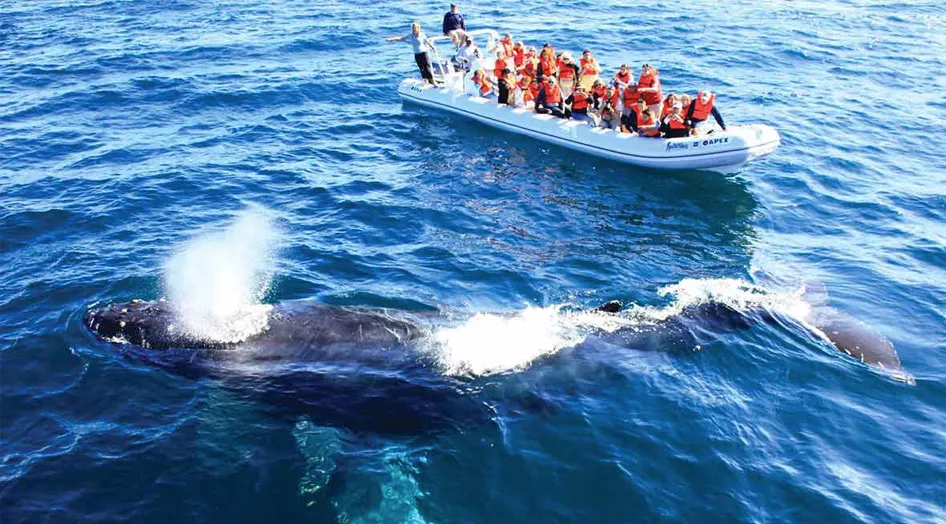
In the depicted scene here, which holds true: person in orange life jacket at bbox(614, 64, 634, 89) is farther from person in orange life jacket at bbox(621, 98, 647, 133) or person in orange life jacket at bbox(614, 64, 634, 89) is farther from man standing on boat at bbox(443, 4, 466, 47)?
man standing on boat at bbox(443, 4, 466, 47)

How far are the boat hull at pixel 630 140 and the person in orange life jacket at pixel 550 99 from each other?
0.38m

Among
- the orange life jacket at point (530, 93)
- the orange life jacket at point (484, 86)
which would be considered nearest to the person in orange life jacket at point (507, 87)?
the orange life jacket at point (530, 93)

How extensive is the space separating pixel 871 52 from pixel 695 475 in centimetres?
3544

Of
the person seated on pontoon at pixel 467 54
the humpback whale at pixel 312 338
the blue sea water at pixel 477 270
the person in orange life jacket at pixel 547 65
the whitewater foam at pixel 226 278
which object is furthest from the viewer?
the person seated on pontoon at pixel 467 54

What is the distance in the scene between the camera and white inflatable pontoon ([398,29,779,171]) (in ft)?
85.4

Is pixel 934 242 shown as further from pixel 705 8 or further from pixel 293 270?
pixel 705 8

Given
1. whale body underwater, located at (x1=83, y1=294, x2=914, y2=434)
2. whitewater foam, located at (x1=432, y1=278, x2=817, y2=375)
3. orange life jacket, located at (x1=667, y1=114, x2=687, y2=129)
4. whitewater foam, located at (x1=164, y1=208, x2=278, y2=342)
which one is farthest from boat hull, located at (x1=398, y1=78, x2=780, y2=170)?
whitewater foam, located at (x1=164, y1=208, x2=278, y2=342)

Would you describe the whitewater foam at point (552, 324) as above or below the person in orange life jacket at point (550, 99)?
below

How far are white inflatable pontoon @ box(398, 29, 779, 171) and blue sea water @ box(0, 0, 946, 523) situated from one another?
0.60 meters

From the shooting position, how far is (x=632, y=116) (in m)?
28.2

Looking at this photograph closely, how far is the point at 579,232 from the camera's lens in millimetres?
23125

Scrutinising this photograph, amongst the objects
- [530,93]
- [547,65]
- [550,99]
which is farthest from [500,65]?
[550,99]

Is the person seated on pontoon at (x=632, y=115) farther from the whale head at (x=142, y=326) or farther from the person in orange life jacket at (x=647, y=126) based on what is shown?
the whale head at (x=142, y=326)

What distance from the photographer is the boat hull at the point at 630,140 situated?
26.0 meters
